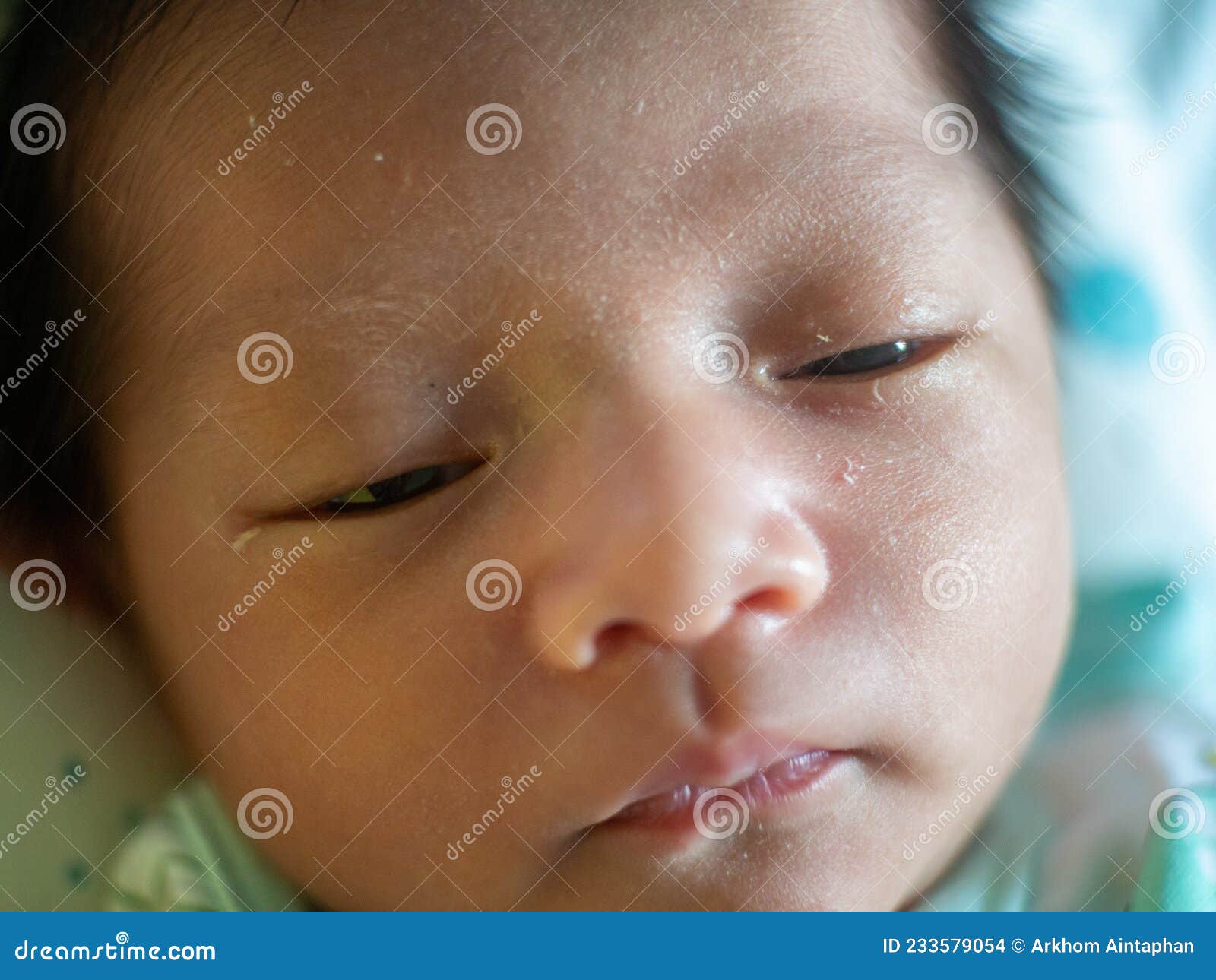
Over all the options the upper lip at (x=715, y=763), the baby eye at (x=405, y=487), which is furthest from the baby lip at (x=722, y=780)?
the baby eye at (x=405, y=487)

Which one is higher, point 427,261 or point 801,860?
point 427,261

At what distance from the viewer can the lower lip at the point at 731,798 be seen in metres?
0.66

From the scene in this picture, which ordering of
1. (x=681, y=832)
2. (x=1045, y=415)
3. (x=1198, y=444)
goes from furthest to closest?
(x=1198, y=444) < (x=1045, y=415) < (x=681, y=832)

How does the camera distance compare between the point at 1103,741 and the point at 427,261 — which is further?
the point at 1103,741

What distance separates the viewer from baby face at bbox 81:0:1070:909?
0.65 metres

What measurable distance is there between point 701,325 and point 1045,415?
291mm

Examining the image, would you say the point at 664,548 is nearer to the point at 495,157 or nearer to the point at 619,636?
the point at 619,636

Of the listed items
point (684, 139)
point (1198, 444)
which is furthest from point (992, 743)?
point (684, 139)

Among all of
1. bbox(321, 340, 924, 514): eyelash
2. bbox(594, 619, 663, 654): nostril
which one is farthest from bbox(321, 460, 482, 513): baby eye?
bbox(594, 619, 663, 654): nostril

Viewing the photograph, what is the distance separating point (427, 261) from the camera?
26.0 inches

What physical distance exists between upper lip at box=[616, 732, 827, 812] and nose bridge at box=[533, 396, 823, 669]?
0.22 feet

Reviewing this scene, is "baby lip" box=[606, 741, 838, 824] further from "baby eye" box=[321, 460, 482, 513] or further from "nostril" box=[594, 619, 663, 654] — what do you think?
"baby eye" box=[321, 460, 482, 513]

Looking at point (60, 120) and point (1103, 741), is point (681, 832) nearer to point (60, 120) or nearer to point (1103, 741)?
point (1103, 741)

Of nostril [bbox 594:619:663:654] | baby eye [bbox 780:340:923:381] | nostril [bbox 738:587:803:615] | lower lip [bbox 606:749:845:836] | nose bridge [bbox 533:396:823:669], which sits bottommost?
lower lip [bbox 606:749:845:836]
